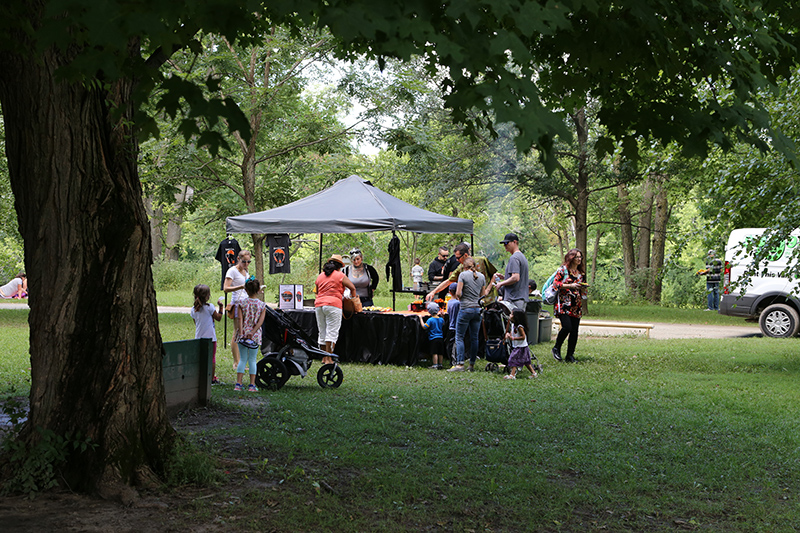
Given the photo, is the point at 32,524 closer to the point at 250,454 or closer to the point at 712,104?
the point at 250,454

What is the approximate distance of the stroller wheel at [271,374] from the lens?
8992 millimetres

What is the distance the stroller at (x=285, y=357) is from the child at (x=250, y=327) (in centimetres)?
20

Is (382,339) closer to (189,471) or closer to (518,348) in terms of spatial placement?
(518,348)

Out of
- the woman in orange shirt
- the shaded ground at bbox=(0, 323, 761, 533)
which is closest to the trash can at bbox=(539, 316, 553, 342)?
the woman in orange shirt

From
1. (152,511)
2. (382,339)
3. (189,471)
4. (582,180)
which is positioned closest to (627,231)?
(582,180)

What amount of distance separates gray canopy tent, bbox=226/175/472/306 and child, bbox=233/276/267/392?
380 cm

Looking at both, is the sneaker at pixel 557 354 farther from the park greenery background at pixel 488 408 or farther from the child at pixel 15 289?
the child at pixel 15 289

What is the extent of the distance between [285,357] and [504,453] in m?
3.69

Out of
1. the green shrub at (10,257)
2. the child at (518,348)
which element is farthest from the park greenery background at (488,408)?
the green shrub at (10,257)

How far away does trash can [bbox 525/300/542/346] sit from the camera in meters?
14.4

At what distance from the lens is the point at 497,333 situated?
11.9m

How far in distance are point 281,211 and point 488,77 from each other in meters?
10.4

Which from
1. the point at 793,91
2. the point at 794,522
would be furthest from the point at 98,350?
the point at 793,91

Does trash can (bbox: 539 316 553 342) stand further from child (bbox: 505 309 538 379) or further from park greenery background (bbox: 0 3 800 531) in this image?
child (bbox: 505 309 538 379)
